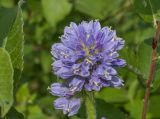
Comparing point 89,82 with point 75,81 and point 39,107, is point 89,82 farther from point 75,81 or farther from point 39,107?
point 39,107

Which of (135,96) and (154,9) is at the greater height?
(154,9)

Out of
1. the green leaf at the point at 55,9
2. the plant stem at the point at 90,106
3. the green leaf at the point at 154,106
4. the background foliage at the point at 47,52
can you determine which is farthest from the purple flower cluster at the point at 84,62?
the green leaf at the point at 55,9

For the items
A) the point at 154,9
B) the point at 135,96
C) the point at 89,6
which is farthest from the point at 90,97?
the point at 89,6

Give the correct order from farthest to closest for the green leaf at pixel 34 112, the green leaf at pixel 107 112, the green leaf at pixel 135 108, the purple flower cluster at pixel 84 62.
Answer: the green leaf at pixel 34 112
the green leaf at pixel 135 108
the green leaf at pixel 107 112
the purple flower cluster at pixel 84 62

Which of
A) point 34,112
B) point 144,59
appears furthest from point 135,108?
point 34,112

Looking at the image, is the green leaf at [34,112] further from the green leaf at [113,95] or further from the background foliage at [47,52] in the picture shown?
the green leaf at [113,95]

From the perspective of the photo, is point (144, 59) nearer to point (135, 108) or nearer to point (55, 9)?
point (135, 108)

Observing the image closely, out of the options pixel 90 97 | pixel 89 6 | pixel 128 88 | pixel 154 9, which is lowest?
pixel 90 97
